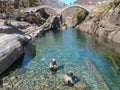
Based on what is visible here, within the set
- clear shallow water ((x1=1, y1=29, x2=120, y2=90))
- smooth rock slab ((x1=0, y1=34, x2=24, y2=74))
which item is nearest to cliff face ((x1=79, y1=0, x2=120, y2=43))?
clear shallow water ((x1=1, y1=29, x2=120, y2=90))

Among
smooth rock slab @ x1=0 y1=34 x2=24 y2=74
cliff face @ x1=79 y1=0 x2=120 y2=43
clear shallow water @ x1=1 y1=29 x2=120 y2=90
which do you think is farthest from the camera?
cliff face @ x1=79 y1=0 x2=120 y2=43

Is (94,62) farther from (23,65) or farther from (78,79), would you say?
(23,65)

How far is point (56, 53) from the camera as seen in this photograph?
4753 cm

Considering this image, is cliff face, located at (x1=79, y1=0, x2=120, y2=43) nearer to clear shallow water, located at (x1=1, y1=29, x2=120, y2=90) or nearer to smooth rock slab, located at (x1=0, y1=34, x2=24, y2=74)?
clear shallow water, located at (x1=1, y1=29, x2=120, y2=90)

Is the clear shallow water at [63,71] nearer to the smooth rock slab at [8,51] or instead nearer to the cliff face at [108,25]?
the smooth rock slab at [8,51]

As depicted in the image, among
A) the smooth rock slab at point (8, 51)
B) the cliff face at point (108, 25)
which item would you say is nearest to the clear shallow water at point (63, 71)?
the smooth rock slab at point (8, 51)

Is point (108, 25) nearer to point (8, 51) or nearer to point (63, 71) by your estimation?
point (63, 71)

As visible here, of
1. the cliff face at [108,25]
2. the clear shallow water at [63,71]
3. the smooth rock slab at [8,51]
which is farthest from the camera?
the cliff face at [108,25]

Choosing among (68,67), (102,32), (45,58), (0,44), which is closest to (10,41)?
(0,44)

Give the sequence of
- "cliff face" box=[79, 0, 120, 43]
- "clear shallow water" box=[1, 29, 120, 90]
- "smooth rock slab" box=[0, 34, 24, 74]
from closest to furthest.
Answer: "clear shallow water" box=[1, 29, 120, 90], "smooth rock slab" box=[0, 34, 24, 74], "cliff face" box=[79, 0, 120, 43]

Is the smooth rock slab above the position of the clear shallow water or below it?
above

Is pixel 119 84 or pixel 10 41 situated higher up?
pixel 10 41

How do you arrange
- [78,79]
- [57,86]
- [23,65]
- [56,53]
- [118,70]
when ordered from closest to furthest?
[57,86] → [78,79] → [118,70] → [23,65] → [56,53]

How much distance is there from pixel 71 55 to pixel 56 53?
3.38m
